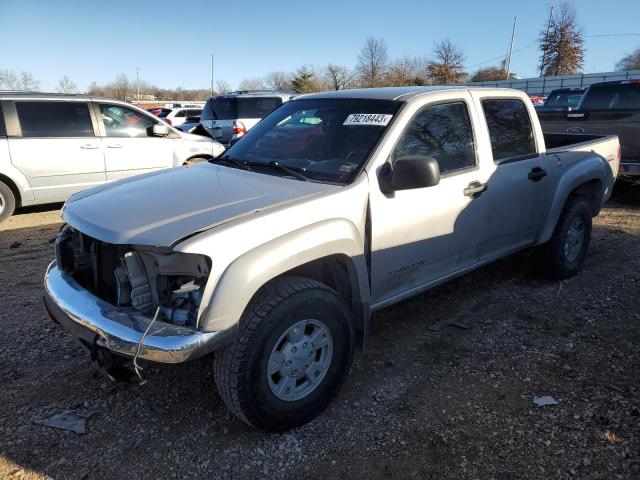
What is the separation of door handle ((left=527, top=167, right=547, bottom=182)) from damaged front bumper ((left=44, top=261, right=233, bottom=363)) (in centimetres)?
303

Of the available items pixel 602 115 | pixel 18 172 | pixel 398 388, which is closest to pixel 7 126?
pixel 18 172

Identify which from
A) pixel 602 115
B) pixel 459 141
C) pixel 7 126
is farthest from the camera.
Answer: pixel 602 115

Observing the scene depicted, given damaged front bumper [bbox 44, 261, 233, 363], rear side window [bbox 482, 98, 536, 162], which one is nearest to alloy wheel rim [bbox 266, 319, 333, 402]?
damaged front bumper [bbox 44, 261, 233, 363]

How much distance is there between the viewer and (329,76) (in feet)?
173

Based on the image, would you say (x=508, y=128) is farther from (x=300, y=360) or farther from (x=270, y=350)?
(x=270, y=350)

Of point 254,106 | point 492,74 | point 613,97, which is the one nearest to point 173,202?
point 613,97

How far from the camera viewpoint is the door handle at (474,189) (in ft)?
11.6

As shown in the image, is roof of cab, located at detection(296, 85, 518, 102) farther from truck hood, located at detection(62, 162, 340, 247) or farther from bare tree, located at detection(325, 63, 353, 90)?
bare tree, located at detection(325, 63, 353, 90)

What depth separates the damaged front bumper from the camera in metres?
2.20

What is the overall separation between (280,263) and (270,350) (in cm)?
45

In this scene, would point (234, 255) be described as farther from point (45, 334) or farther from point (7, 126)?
point (7, 126)

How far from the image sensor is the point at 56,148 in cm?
736

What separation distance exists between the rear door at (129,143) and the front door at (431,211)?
19.5 ft

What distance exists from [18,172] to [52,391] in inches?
205
